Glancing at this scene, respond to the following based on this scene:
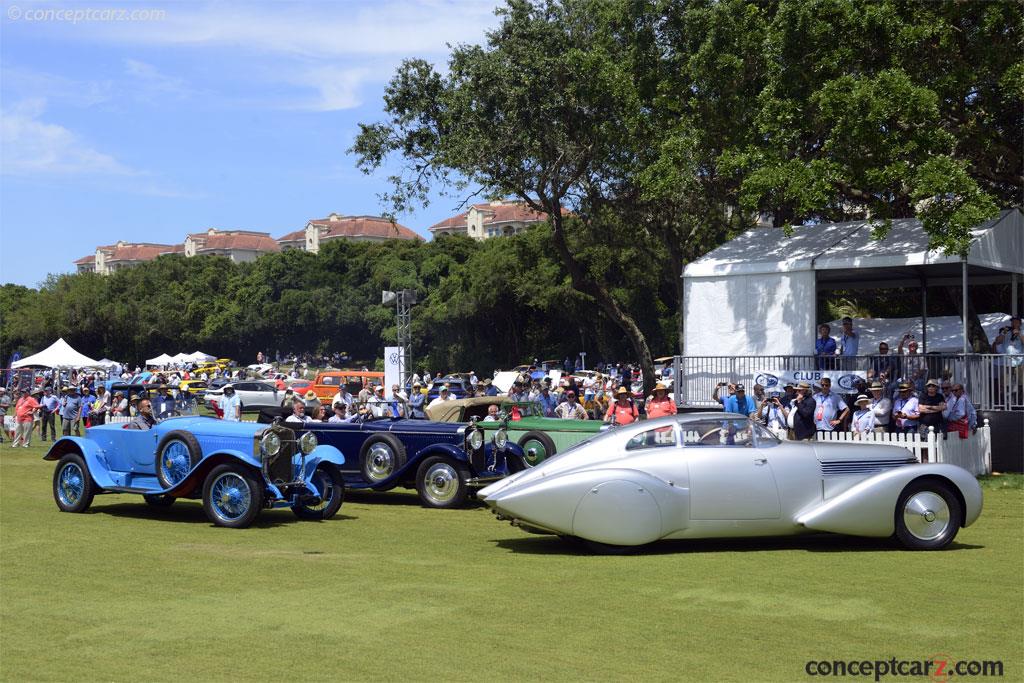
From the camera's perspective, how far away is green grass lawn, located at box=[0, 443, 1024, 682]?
251 inches

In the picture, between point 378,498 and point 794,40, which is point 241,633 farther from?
point 794,40

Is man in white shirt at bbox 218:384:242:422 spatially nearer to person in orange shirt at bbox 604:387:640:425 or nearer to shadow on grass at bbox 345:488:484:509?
shadow on grass at bbox 345:488:484:509

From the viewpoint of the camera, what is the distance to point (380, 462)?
15328 mm

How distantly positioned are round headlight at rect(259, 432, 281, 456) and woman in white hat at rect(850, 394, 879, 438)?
9425 mm

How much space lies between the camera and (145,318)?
95.8 m

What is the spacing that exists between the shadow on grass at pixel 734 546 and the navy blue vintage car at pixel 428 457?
3.34m

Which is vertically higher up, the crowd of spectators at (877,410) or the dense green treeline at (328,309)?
the dense green treeline at (328,309)

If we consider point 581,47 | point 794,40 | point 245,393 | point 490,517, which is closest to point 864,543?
point 490,517

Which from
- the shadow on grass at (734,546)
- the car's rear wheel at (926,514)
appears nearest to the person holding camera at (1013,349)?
the shadow on grass at (734,546)

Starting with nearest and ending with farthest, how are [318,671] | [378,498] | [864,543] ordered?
[318,671]
[864,543]
[378,498]

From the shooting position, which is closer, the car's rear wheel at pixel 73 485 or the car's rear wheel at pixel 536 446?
the car's rear wheel at pixel 73 485

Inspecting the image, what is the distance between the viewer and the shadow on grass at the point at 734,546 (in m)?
10.5

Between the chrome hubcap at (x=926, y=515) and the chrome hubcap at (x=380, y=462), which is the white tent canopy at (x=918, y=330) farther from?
the chrome hubcap at (x=926, y=515)

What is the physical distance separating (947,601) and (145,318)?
95053 mm
